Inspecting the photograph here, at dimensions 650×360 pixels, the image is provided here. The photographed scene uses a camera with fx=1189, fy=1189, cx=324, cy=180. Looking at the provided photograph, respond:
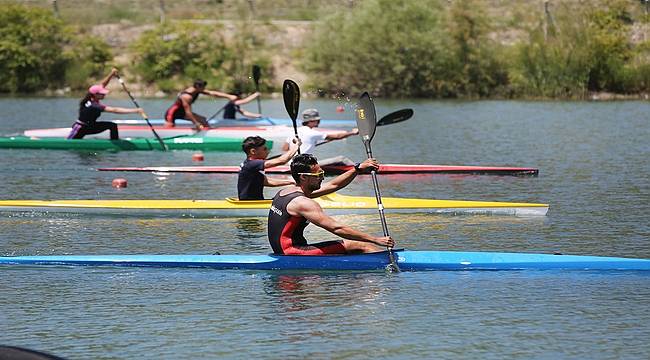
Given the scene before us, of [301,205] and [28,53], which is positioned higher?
[301,205]

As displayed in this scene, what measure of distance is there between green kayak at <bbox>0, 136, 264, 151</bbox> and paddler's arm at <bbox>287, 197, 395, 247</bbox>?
49.2ft

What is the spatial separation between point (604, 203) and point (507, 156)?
27.7 feet

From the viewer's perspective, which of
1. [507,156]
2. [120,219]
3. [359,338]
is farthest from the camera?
[507,156]

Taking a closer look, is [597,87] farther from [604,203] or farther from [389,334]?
[389,334]

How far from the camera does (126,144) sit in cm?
2722

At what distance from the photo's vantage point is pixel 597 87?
2105 inches

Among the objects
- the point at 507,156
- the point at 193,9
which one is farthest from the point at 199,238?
the point at 193,9

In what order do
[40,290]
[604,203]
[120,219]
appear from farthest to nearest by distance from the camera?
[604,203] < [120,219] < [40,290]

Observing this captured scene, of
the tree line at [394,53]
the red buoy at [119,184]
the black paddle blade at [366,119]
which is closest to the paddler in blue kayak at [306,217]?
the black paddle blade at [366,119]

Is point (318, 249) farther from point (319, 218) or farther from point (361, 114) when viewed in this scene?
point (361, 114)

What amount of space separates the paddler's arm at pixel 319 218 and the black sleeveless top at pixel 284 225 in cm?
9

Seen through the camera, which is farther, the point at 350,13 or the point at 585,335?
the point at 350,13

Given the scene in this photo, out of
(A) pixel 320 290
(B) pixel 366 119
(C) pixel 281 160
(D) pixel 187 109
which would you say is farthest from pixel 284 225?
(D) pixel 187 109

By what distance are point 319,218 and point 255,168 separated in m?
4.02
